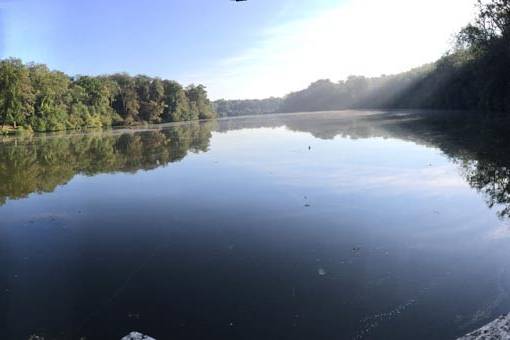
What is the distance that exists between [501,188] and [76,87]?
74.3 metres

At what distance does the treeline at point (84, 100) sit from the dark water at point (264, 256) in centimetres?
4817

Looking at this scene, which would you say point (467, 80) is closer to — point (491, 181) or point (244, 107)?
point (491, 181)

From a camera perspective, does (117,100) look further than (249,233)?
Yes

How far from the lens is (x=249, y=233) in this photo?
717cm

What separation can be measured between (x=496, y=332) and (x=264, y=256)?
3271 millimetres

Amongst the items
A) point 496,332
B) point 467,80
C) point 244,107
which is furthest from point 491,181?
point 244,107

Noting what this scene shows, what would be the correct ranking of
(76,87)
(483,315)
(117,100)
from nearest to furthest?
(483,315) → (76,87) → (117,100)

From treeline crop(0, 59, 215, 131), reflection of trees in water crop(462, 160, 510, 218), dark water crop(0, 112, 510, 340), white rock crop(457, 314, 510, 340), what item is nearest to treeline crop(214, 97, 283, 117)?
Answer: treeline crop(0, 59, 215, 131)

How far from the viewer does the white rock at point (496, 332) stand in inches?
129

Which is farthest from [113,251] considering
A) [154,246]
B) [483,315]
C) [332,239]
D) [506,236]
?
Result: [506,236]

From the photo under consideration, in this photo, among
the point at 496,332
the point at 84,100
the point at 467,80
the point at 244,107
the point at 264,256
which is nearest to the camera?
the point at 496,332

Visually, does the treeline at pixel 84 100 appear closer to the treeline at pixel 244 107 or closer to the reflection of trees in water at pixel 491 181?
the reflection of trees in water at pixel 491 181

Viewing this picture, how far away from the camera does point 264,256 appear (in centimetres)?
607

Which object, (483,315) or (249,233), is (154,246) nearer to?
(249,233)
